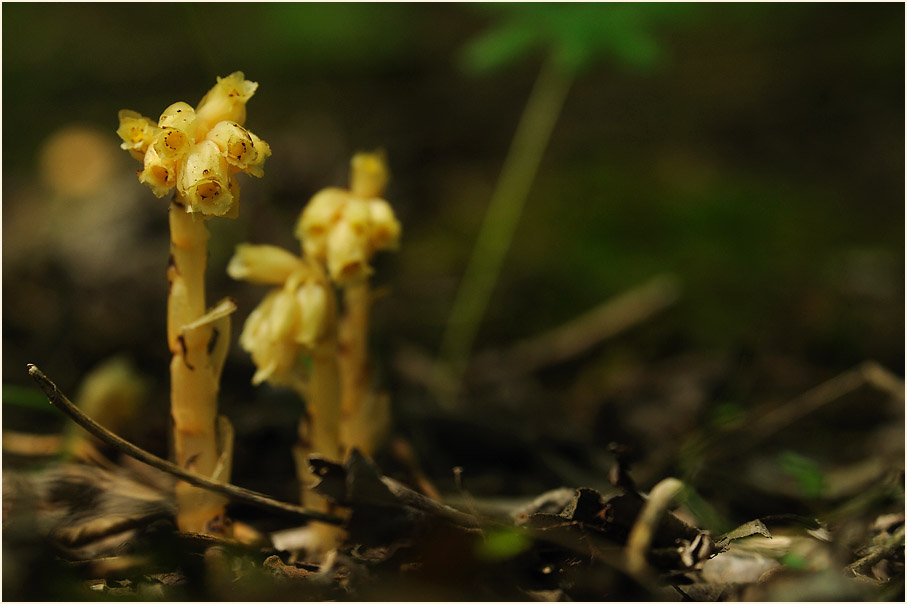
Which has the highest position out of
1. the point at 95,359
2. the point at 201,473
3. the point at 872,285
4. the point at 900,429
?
the point at 872,285

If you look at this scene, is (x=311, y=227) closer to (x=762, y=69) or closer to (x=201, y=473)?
(x=201, y=473)

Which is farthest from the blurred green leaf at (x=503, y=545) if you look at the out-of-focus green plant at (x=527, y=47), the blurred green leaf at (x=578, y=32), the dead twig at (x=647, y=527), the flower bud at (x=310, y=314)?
the blurred green leaf at (x=578, y=32)

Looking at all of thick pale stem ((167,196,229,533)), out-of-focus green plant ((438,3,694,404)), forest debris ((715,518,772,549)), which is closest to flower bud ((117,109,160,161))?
thick pale stem ((167,196,229,533))

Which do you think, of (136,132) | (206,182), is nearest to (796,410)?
(206,182)

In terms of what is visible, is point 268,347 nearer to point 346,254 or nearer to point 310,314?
point 310,314

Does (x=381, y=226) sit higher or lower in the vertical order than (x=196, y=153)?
higher

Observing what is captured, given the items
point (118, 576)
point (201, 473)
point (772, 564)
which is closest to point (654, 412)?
point (772, 564)

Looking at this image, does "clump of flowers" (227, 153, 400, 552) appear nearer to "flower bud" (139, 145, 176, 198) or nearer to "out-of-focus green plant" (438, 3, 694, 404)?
"flower bud" (139, 145, 176, 198)
